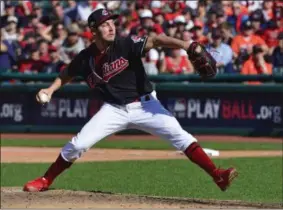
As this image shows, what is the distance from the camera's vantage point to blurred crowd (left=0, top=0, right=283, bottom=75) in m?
15.5

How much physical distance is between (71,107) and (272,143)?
4.18 m

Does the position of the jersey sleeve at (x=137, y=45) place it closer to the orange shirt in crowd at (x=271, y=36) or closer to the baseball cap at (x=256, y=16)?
the orange shirt in crowd at (x=271, y=36)

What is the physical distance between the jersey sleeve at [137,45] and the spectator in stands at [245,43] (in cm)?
760

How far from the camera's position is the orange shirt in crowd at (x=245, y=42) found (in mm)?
15516

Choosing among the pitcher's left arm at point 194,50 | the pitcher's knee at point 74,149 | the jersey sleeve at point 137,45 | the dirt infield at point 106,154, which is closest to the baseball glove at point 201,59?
the pitcher's left arm at point 194,50

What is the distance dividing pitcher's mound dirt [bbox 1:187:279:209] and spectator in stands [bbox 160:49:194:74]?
24.6 feet

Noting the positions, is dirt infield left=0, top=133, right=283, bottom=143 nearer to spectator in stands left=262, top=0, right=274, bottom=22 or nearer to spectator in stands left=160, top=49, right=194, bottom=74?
spectator in stands left=160, top=49, right=194, bottom=74

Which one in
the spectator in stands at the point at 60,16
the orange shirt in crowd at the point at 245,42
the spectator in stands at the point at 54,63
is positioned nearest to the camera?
the orange shirt in crowd at the point at 245,42

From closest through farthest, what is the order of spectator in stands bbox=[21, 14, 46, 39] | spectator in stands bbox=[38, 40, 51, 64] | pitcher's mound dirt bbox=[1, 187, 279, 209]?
1. pitcher's mound dirt bbox=[1, 187, 279, 209]
2. spectator in stands bbox=[38, 40, 51, 64]
3. spectator in stands bbox=[21, 14, 46, 39]

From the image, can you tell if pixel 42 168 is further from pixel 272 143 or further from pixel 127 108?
pixel 272 143

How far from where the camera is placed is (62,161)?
8.43 m

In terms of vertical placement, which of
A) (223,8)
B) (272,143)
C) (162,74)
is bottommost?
(272,143)

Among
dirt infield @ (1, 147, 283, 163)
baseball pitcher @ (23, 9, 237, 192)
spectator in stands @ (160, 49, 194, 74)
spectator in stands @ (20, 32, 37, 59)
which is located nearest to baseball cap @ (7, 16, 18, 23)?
spectator in stands @ (20, 32, 37, 59)

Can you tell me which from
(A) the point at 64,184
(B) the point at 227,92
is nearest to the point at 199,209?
(A) the point at 64,184
